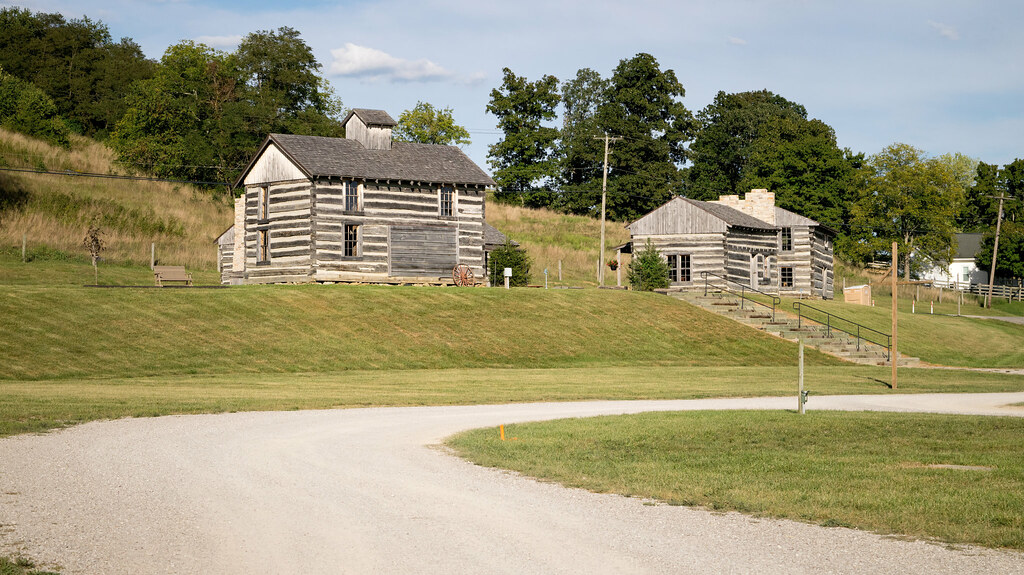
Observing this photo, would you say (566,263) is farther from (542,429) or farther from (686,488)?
(686,488)

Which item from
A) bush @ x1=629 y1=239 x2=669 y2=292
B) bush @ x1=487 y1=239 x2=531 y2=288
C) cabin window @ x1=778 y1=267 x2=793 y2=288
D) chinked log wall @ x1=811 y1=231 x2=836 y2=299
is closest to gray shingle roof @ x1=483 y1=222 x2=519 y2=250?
bush @ x1=487 y1=239 x2=531 y2=288

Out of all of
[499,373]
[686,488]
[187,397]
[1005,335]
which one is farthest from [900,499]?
[1005,335]

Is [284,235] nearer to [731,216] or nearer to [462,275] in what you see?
[462,275]

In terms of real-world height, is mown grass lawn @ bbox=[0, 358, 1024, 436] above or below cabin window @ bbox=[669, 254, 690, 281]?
below

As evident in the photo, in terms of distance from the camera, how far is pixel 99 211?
217 ft

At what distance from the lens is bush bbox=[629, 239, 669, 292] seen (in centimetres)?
6150

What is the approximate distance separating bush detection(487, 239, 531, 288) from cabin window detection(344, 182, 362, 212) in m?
8.55

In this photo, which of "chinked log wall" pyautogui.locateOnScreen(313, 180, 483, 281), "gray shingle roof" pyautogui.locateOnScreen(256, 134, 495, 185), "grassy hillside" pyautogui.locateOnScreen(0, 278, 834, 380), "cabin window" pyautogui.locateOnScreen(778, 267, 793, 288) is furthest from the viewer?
"cabin window" pyautogui.locateOnScreen(778, 267, 793, 288)

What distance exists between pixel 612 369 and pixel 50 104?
60.7 metres

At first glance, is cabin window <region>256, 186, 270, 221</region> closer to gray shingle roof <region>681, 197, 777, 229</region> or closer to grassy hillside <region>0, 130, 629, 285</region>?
grassy hillside <region>0, 130, 629, 285</region>

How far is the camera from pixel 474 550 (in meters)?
9.74

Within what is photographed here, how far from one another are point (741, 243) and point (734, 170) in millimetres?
56260

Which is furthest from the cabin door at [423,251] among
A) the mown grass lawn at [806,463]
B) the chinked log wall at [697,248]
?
the mown grass lawn at [806,463]

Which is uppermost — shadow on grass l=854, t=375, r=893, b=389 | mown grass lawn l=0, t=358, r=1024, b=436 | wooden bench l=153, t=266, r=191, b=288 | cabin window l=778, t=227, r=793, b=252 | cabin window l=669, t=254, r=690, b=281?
cabin window l=778, t=227, r=793, b=252
